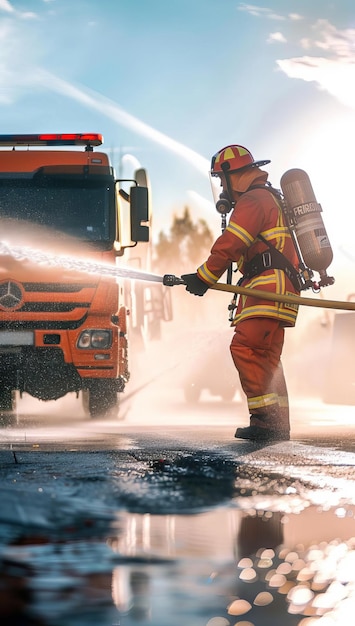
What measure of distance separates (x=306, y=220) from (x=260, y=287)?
535 mm

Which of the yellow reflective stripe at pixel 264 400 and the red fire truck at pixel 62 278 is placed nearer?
the yellow reflective stripe at pixel 264 400

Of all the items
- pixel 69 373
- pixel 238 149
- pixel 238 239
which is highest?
pixel 238 149

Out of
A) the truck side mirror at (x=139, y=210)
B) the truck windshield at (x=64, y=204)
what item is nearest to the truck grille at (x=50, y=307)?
the truck windshield at (x=64, y=204)

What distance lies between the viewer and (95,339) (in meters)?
9.70

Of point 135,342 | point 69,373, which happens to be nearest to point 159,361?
point 135,342

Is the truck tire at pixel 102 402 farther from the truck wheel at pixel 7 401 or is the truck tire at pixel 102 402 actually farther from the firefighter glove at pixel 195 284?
the firefighter glove at pixel 195 284

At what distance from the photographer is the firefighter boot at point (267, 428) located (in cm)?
697

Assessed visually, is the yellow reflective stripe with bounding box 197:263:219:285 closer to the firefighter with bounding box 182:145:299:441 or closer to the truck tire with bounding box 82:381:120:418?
the firefighter with bounding box 182:145:299:441

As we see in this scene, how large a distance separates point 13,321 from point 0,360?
0.36 meters

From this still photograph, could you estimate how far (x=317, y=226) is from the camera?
7145 millimetres

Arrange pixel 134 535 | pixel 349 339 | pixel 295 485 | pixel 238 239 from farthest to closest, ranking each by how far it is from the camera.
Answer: pixel 349 339 < pixel 238 239 < pixel 295 485 < pixel 134 535

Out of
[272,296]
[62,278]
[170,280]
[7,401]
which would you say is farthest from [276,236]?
[7,401]

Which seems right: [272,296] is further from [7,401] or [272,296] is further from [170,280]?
[7,401]

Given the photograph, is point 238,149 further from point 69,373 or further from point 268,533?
point 268,533
